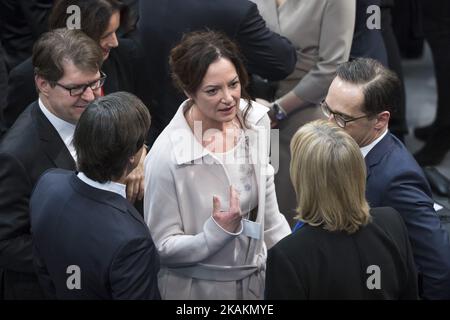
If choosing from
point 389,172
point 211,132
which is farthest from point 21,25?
point 389,172

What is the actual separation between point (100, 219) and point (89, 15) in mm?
1298

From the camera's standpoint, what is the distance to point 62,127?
10.1 ft

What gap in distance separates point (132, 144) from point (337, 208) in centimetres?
68

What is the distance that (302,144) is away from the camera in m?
2.55

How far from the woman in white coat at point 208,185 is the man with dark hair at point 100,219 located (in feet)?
0.92

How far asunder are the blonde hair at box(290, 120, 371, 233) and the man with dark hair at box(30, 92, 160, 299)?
1.71ft

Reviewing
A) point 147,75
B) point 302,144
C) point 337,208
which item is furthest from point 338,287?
point 147,75

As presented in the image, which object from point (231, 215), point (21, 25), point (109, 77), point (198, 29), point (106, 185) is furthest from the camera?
point (21, 25)

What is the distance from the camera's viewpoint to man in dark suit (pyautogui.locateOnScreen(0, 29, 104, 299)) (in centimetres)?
291

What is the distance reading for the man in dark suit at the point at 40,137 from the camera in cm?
291

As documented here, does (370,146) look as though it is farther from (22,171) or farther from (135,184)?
(22,171)

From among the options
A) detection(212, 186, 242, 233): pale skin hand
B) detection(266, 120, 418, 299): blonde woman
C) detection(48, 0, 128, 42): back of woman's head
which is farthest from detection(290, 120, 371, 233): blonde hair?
detection(48, 0, 128, 42): back of woman's head

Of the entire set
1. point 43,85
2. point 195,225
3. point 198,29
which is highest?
point 198,29

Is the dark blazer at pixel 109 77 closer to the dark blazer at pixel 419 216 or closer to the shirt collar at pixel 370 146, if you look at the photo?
the shirt collar at pixel 370 146
